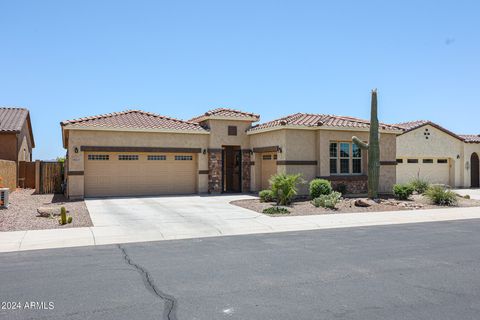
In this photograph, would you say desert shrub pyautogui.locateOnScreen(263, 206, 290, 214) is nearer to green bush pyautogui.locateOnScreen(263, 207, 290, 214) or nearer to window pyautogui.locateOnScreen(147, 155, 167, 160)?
green bush pyautogui.locateOnScreen(263, 207, 290, 214)

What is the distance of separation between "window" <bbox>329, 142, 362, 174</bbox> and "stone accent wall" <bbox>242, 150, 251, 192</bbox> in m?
5.01

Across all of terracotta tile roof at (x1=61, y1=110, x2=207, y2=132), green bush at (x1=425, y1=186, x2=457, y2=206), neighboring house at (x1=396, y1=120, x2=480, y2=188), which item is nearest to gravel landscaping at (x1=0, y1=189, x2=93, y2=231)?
terracotta tile roof at (x1=61, y1=110, x2=207, y2=132)

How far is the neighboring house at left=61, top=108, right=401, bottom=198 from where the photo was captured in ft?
70.8

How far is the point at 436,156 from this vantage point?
102ft

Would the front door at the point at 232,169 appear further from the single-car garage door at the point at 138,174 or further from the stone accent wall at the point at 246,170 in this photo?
the single-car garage door at the point at 138,174

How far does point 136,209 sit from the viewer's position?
1722cm

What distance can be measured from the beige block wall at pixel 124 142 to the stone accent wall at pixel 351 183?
7025mm

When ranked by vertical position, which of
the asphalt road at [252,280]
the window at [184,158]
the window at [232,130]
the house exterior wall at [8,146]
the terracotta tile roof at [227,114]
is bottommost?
the asphalt road at [252,280]

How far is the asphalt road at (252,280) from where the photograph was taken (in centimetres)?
577

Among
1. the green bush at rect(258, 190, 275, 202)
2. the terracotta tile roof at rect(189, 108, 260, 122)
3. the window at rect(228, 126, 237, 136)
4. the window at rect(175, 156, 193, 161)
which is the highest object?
the terracotta tile roof at rect(189, 108, 260, 122)

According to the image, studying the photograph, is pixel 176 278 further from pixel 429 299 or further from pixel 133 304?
pixel 429 299

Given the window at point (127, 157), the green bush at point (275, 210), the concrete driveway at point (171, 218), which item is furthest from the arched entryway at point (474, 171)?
the window at point (127, 157)

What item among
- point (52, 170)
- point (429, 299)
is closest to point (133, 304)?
point (429, 299)

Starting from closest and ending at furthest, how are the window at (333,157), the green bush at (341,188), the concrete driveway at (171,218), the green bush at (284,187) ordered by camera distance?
1. the concrete driveway at (171,218)
2. the green bush at (284,187)
3. the green bush at (341,188)
4. the window at (333,157)
